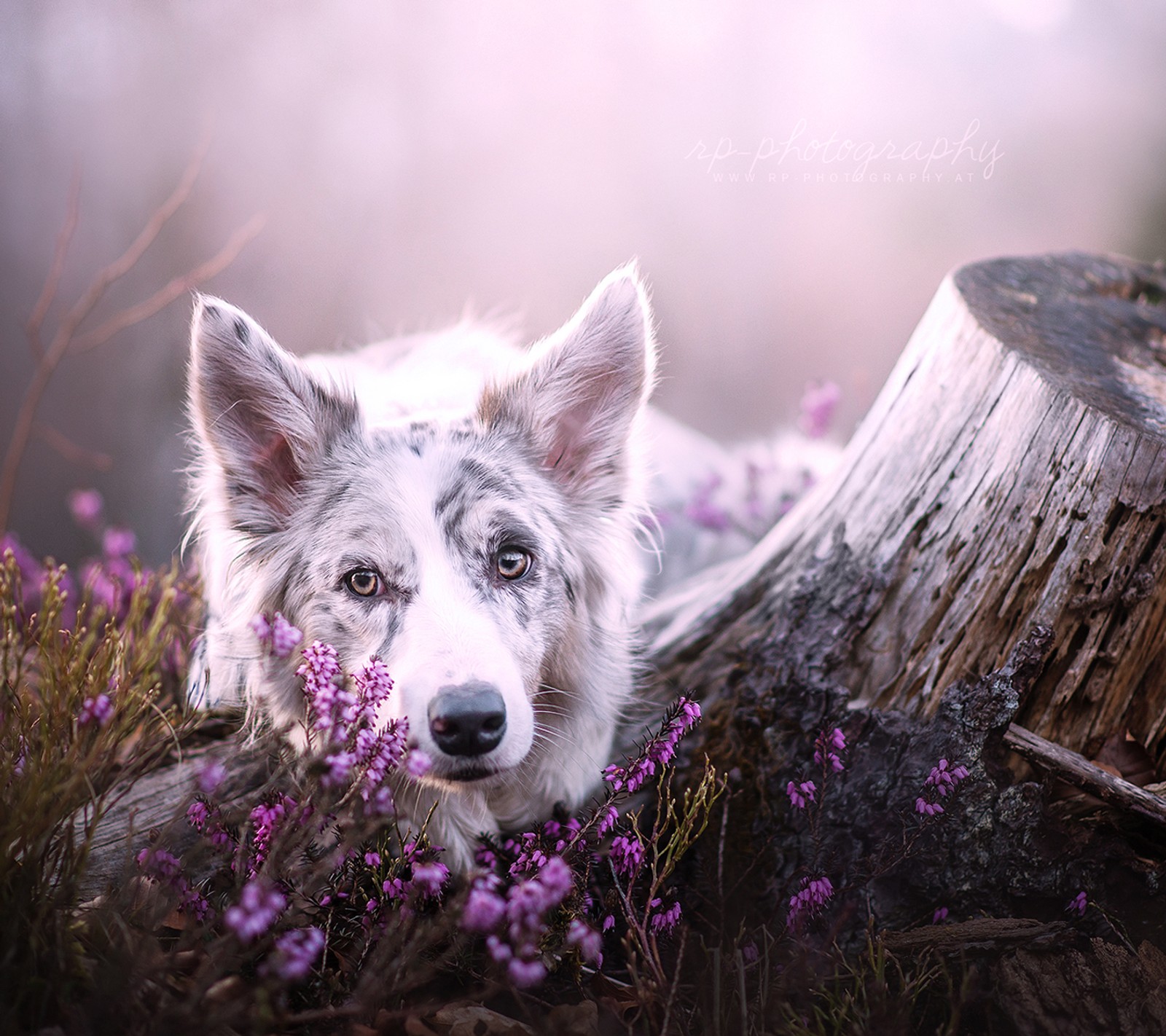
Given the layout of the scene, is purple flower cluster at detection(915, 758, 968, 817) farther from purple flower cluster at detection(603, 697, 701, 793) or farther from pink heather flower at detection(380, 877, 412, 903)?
pink heather flower at detection(380, 877, 412, 903)

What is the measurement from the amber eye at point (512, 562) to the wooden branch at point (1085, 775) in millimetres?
1286

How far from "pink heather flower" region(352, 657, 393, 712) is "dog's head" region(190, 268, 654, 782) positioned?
0.39 feet

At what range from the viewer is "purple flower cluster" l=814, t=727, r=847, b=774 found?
2.02m

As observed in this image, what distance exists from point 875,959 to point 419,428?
1.76 meters

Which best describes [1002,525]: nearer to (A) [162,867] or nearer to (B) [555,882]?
(B) [555,882]

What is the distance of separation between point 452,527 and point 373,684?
60cm

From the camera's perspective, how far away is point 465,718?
1741mm

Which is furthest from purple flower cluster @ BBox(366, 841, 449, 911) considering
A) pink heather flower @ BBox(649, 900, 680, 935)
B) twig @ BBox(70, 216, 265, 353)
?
twig @ BBox(70, 216, 265, 353)

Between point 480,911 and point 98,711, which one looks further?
point 98,711

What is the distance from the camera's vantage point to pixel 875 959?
5.79ft

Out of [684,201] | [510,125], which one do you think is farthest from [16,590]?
[684,201]

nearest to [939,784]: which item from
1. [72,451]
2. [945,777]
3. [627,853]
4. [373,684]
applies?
[945,777]

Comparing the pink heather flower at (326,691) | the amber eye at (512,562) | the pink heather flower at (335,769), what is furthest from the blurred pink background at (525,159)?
the pink heather flower at (335,769)

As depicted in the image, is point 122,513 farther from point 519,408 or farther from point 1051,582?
point 1051,582
